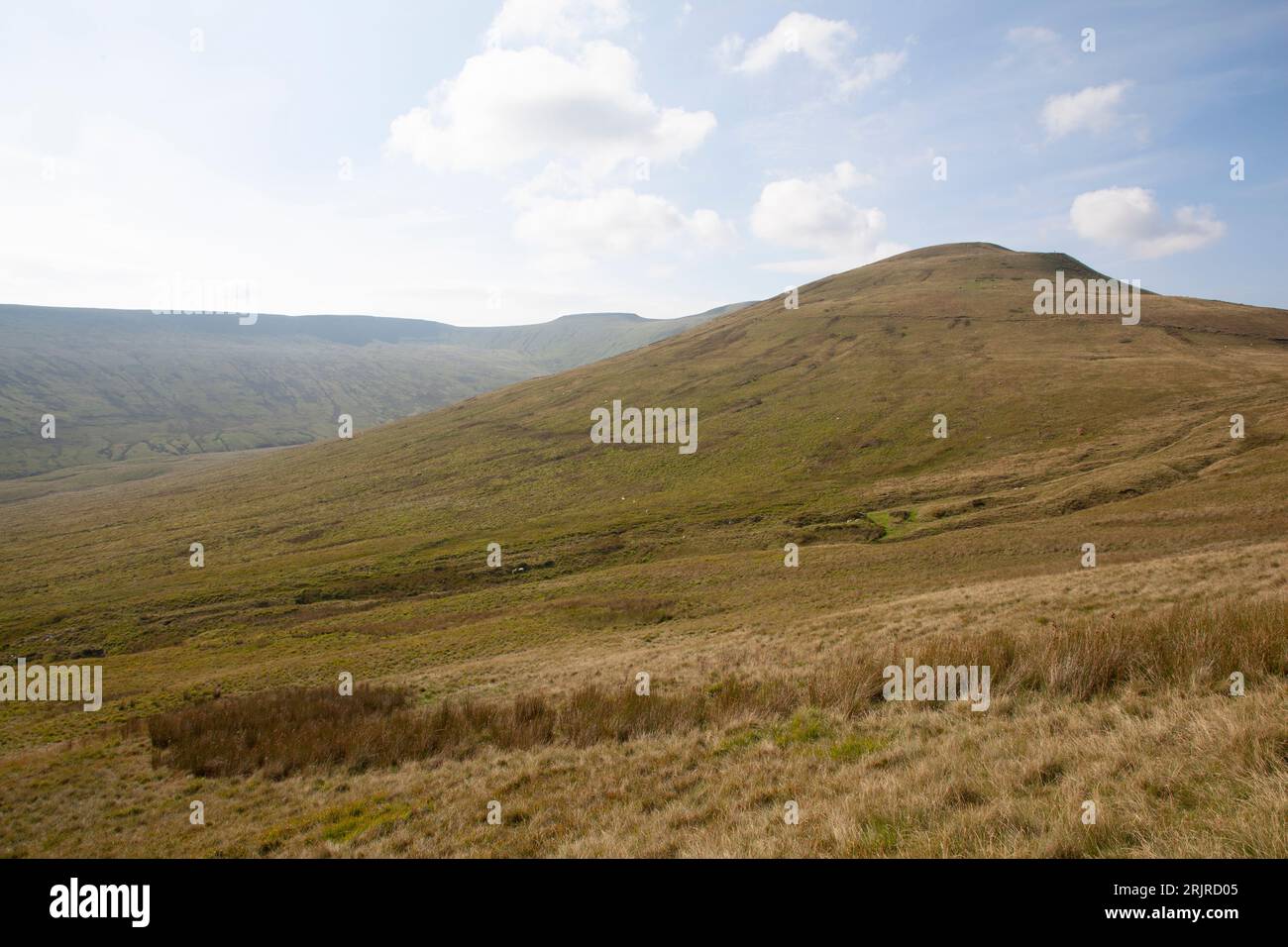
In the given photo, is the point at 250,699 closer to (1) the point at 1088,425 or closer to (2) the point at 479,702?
(2) the point at 479,702

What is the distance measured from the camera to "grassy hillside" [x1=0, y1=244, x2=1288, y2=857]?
7.34 meters

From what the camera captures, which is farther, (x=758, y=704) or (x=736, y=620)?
(x=736, y=620)

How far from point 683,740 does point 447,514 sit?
73.8m

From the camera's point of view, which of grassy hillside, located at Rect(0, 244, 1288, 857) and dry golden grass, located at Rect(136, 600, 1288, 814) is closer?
grassy hillside, located at Rect(0, 244, 1288, 857)

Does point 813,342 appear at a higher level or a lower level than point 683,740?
higher

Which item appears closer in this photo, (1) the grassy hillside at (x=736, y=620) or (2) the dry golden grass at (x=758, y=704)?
(1) the grassy hillside at (x=736, y=620)

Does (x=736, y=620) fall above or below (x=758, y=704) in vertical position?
below

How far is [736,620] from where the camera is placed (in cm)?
3111

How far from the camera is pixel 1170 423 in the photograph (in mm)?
66062

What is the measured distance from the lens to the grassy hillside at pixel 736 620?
7.34 m
